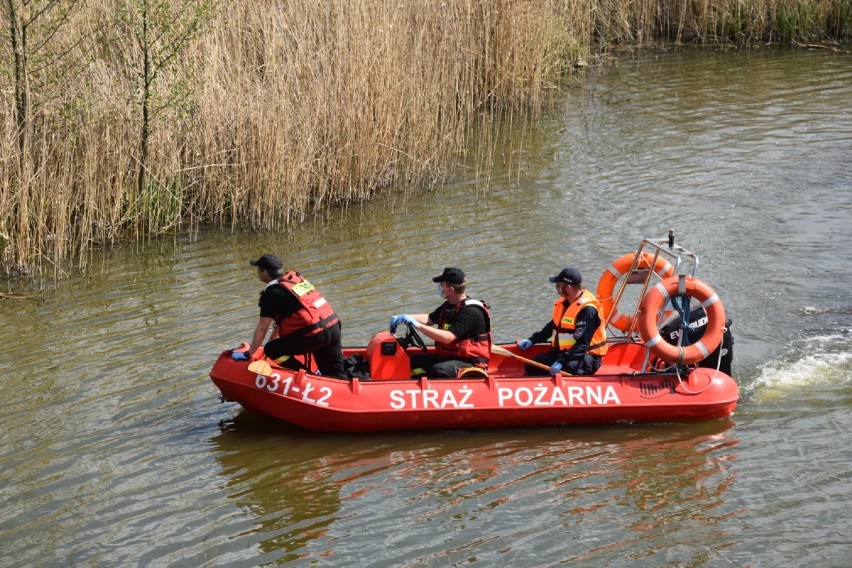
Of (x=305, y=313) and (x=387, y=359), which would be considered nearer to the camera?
(x=305, y=313)

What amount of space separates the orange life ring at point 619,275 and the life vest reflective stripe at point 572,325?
26.4 inches

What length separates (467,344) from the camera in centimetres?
888

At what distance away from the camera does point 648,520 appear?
733 centimetres

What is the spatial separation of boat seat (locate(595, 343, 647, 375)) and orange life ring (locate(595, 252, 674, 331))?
0.71ft

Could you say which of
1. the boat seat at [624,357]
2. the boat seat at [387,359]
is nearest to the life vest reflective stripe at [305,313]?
the boat seat at [387,359]

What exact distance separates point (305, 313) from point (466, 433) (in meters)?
1.58

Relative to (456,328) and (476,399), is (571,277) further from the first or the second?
(476,399)

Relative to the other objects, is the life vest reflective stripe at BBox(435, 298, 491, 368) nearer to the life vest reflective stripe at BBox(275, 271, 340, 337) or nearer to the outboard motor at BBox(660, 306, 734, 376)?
the life vest reflective stripe at BBox(275, 271, 340, 337)

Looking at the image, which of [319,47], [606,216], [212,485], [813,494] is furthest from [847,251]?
[212,485]

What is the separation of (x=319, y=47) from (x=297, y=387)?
598 centimetres

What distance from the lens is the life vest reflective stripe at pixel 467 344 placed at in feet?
29.0

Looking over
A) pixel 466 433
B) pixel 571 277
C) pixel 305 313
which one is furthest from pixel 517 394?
pixel 305 313

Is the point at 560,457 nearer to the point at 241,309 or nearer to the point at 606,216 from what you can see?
the point at 241,309

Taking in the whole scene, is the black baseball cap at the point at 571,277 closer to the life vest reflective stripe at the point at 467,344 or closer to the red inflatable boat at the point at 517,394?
the red inflatable boat at the point at 517,394
